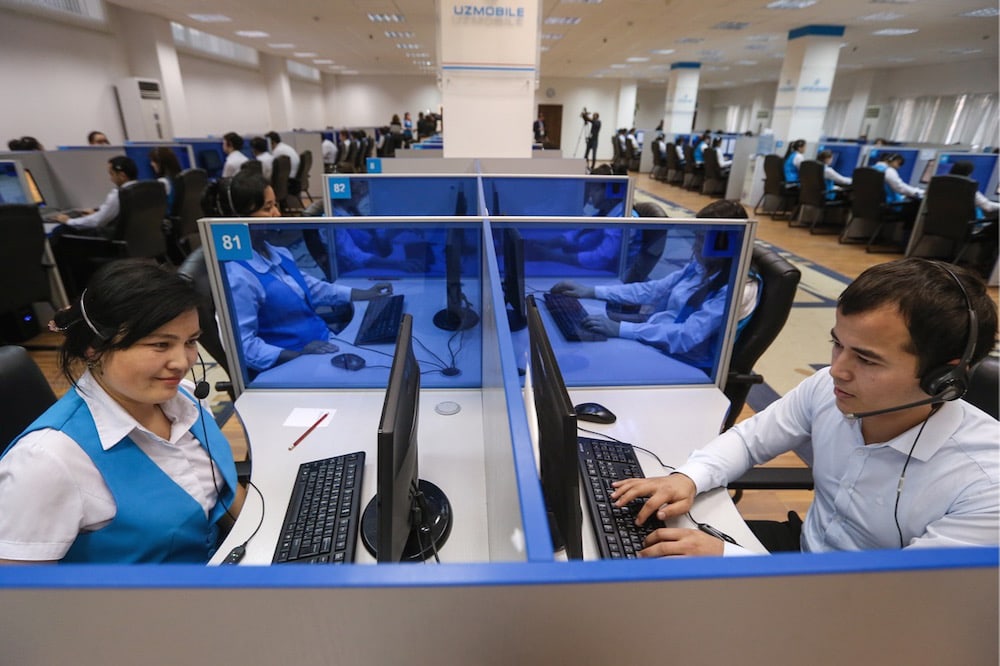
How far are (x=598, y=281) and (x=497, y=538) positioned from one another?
5.54ft

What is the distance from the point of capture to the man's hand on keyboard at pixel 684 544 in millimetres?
912

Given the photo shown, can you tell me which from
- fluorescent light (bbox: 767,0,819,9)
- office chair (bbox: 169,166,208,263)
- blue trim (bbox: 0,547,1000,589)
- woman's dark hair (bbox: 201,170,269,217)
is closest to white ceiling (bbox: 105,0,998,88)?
fluorescent light (bbox: 767,0,819,9)

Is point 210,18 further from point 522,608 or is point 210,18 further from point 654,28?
point 522,608

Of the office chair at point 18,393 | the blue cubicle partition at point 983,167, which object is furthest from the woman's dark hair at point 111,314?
the blue cubicle partition at point 983,167

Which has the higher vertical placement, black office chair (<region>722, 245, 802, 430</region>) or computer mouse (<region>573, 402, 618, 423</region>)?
black office chair (<region>722, 245, 802, 430</region>)

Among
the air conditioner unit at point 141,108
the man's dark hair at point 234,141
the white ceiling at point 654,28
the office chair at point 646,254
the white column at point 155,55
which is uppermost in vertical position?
the white ceiling at point 654,28

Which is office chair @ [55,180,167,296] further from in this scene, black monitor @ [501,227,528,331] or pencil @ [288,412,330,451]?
black monitor @ [501,227,528,331]

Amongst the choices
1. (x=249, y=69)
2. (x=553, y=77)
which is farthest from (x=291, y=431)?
(x=553, y=77)

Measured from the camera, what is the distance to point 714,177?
378 inches

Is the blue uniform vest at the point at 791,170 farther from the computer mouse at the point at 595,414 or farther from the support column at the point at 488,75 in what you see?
the computer mouse at the point at 595,414

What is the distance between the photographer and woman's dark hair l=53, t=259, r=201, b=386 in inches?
34.7

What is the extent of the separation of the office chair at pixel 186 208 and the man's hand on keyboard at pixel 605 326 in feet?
12.8

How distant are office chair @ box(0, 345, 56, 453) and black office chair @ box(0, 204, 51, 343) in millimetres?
2167

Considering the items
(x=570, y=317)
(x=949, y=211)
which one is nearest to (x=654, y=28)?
(x=949, y=211)
